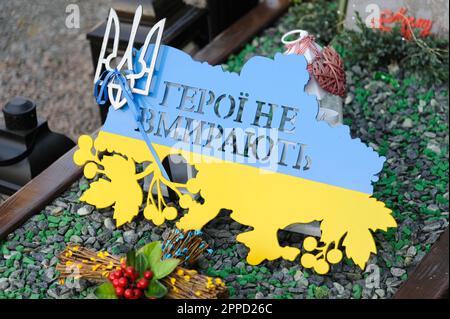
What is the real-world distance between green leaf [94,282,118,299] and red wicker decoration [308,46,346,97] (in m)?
0.82

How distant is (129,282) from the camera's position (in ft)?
7.07

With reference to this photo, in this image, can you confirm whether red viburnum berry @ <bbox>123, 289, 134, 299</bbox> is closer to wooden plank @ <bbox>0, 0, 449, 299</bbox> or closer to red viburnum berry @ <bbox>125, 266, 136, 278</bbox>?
red viburnum berry @ <bbox>125, 266, 136, 278</bbox>

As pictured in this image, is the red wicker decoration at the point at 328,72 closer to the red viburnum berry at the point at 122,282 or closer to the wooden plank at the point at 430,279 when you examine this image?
the wooden plank at the point at 430,279

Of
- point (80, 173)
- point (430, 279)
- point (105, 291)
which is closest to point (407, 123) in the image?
point (430, 279)

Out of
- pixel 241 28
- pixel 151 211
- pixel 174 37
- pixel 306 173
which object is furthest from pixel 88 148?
pixel 241 28

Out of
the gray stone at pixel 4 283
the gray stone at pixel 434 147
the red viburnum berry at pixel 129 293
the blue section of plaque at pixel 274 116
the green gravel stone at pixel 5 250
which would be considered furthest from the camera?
the gray stone at pixel 434 147

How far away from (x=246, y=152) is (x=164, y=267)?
17.9 inches

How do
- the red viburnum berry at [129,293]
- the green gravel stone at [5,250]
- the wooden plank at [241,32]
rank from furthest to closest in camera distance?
the wooden plank at [241,32], the green gravel stone at [5,250], the red viburnum berry at [129,293]

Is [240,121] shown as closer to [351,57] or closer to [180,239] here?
[180,239]

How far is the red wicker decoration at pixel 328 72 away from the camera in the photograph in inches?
93.5

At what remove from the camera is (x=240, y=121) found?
Result: 234 cm

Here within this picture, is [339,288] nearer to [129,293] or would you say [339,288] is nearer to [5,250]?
[129,293]

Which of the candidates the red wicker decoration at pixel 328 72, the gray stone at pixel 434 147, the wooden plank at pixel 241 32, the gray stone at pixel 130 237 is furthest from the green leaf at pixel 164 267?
the wooden plank at pixel 241 32

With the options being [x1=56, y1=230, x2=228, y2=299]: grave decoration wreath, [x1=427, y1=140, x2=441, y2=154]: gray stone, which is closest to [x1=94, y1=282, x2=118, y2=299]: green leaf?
[x1=56, y1=230, x2=228, y2=299]: grave decoration wreath
